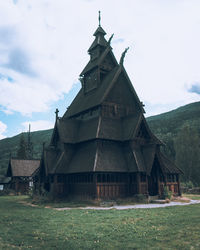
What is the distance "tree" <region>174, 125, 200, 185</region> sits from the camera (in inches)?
2426

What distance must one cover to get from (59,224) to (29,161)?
44.5 meters

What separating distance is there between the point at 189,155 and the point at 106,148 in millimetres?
39444

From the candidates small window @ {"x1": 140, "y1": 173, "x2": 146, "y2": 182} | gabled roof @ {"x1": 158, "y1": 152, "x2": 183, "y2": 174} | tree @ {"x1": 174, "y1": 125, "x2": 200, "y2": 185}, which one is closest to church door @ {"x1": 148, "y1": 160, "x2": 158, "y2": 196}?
small window @ {"x1": 140, "y1": 173, "x2": 146, "y2": 182}

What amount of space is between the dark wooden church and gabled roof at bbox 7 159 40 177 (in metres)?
18.8

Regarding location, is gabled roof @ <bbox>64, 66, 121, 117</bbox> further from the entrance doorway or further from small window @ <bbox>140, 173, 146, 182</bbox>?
Answer: the entrance doorway

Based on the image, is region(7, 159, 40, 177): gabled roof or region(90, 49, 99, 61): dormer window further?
region(7, 159, 40, 177): gabled roof

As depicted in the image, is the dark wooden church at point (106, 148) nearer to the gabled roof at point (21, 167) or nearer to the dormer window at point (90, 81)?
the dormer window at point (90, 81)

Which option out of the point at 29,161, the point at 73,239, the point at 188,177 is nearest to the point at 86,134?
the point at 73,239

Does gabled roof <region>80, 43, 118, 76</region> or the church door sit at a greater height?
gabled roof <region>80, 43, 118, 76</region>

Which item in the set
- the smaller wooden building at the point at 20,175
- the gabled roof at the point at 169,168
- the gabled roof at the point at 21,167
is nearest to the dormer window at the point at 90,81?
the gabled roof at the point at 169,168

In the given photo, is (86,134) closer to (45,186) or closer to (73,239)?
(45,186)

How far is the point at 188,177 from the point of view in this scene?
62031 mm

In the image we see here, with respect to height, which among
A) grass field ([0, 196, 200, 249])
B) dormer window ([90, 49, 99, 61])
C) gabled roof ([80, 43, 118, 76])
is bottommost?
grass field ([0, 196, 200, 249])

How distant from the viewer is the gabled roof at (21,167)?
2078 inches
